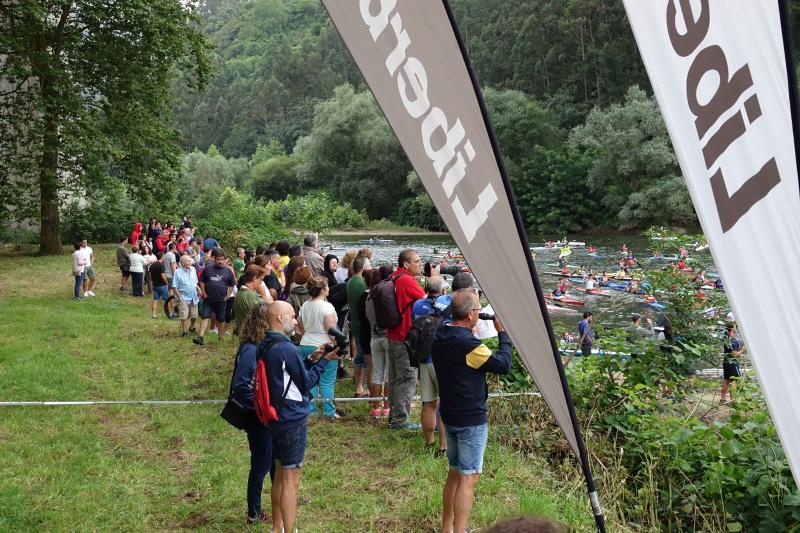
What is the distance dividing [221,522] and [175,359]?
611cm

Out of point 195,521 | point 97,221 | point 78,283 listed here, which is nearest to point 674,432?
point 195,521

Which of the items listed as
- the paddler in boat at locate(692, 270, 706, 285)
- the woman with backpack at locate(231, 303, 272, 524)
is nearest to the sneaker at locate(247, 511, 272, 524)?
the woman with backpack at locate(231, 303, 272, 524)

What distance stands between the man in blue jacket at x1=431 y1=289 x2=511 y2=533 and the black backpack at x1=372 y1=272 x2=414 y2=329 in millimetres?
2528

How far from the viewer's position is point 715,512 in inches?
247

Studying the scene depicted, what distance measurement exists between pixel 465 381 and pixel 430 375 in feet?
6.10

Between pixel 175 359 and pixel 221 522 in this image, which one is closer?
pixel 221 522

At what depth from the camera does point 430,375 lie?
6.96 m

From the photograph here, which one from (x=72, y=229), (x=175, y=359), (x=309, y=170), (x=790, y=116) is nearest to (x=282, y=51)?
(x=309, y=170)

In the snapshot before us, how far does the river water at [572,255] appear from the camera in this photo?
26344mm

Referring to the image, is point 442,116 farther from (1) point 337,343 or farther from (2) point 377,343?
(2) point 377,343

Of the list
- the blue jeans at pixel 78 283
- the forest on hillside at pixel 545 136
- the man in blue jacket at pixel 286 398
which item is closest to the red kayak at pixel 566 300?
the blue jeans at pixel 78 283

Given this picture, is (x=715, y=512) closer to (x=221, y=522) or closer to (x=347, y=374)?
(x=221, y=522)

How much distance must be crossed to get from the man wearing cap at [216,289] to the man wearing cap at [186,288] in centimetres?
46

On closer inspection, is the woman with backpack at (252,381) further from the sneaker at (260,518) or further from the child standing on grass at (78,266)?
the child standing on grass at (78,266)
